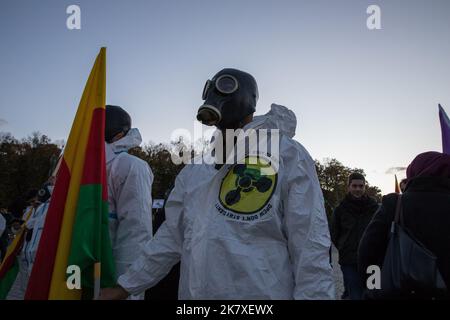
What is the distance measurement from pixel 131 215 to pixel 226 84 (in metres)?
1.23

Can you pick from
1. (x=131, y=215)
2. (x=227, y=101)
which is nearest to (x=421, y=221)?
(x=227, y=101)

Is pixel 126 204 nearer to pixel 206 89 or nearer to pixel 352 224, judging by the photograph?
pixel 206 89

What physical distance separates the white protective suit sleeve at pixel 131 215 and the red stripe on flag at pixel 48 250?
42 cm

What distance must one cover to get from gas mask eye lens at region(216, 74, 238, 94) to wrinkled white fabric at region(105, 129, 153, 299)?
3.51 feet

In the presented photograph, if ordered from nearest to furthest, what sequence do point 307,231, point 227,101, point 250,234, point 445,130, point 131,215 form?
point 307,231
point 250,234
point 227,101
point 131,215
point 445,130

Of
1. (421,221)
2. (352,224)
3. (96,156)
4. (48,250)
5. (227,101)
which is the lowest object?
(352,224)

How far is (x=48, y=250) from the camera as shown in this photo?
110 inches

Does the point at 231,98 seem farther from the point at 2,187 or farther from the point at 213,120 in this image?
the point at 2,187

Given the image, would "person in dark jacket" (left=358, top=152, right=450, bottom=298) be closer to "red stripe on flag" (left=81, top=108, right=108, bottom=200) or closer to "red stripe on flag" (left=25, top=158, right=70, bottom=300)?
"red stripe on flag" (left=81, top=108, right=108, bottom=200)

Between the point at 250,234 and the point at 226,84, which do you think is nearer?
the point at 250,234

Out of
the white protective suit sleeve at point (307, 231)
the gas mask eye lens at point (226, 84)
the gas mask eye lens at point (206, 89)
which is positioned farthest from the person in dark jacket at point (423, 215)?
the gas mask eye lens at point (206, 89)

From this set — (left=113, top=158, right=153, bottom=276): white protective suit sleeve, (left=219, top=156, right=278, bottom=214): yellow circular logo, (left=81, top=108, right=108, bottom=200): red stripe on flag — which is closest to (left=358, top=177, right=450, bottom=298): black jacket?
(left=219, top=156, right=278, bottom=214): yellow circular logo

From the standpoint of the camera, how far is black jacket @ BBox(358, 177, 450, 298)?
8.58 feet
